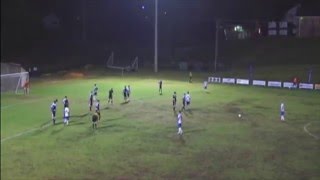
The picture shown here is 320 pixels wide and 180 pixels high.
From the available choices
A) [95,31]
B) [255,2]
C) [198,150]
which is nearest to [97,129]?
[198,150]

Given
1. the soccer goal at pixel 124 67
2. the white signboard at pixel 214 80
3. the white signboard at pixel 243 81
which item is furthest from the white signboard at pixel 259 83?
the soccer goal at pixel 124 67

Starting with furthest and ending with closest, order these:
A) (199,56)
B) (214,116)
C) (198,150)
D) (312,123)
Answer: (199,56) < (214,116) < (312,123) < (198,150)

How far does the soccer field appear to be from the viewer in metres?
14.8

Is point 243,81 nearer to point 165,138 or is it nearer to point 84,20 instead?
point 165,138

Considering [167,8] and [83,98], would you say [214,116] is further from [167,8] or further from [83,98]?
[167,8]

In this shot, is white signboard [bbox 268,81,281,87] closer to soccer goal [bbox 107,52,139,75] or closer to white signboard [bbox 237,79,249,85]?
white signboard [bbox 237,79,249,85]

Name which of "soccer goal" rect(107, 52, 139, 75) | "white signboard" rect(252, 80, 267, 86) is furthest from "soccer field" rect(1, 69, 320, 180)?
"soccer goal" rect(107, 52, 139, 75)

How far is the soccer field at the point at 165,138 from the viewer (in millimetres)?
14817

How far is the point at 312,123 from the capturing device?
2402cm

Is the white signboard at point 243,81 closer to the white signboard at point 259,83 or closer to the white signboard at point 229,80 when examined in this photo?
the white signboard at point 229,80

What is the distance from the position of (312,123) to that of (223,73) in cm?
2025

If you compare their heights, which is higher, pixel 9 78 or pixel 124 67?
pixel 9 78

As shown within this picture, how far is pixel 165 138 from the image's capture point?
20453mm

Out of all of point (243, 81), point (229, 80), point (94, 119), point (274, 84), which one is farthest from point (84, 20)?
point (94, 119)
